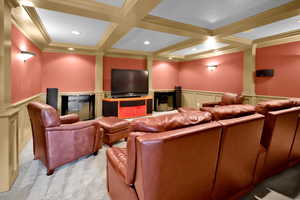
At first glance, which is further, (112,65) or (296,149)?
(112,65)

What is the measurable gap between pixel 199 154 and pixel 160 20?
9.16ft

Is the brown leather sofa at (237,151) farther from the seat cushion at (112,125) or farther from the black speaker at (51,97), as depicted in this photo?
the black speaker at (51,97)

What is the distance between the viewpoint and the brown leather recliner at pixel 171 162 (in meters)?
0.96

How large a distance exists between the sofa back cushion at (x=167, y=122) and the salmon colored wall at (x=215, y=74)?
4.67 m

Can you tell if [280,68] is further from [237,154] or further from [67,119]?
[67,119]

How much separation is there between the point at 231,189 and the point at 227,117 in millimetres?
771

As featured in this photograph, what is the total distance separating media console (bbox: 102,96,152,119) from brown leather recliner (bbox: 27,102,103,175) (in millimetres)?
2789

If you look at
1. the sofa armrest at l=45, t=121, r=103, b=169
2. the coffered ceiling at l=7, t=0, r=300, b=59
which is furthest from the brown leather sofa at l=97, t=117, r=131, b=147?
the coffered ceiling at l=7, t=0, r=300, b=59

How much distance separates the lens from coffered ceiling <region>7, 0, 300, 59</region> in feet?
7.88

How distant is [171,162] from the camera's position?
3.33 feet

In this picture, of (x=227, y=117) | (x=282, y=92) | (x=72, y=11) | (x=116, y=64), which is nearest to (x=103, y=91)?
(x=116, y=64)

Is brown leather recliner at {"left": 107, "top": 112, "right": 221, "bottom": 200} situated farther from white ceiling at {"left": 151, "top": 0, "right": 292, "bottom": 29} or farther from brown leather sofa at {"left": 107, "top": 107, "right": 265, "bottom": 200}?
white ceiling at {"left": 151, "top": 0, "right": 292, "bottom": 29}

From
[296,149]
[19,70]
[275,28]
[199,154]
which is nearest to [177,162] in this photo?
[199,154]

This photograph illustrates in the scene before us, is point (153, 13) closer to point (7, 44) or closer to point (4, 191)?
point (7, 44)
